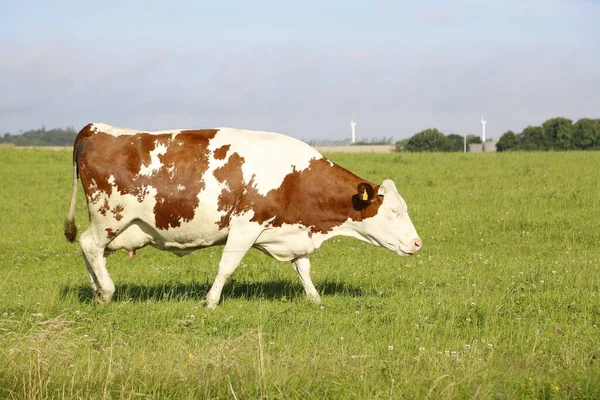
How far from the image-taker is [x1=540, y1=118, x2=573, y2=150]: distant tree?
76.8 metres

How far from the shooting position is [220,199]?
11164mm

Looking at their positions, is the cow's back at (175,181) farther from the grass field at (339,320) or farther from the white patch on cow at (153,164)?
the grass field at (339,320)

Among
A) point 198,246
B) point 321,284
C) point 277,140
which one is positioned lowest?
point 321,284

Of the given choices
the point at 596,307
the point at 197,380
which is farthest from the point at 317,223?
the point at 197,380

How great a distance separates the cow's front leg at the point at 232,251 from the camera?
1117cm

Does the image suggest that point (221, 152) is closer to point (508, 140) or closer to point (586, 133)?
point (586, 133)

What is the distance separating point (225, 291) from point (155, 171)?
2.39 meters

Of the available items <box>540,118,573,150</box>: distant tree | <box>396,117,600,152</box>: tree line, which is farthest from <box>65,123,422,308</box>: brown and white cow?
<box>540,118,573,150</box>: distant tree

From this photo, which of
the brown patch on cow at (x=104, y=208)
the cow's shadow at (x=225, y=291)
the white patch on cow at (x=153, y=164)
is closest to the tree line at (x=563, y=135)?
the cow's shadow at (x=225, y=291)

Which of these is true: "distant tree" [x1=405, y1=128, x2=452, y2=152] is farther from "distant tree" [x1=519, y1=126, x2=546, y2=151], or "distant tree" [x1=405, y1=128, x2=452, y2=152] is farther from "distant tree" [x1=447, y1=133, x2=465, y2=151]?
"distant tree" [x1=519, y1=126, x2=546, y2=151]

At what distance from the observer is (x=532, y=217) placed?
68.6 ft

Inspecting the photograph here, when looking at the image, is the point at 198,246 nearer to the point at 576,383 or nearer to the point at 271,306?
the point at 271,306

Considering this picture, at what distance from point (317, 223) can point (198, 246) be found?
5.63ft

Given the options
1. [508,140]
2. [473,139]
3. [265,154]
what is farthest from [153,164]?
[473,139]
